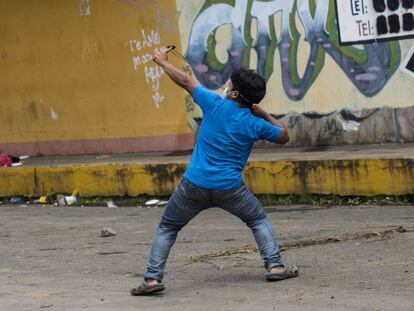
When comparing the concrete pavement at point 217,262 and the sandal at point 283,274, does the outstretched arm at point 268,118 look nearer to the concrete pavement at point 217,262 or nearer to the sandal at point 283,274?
the sandal at point 283,274

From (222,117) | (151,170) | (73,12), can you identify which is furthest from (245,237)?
(73,12)

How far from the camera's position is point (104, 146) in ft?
48.0

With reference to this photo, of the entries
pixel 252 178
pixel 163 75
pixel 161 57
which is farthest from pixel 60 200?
pixel 161 57

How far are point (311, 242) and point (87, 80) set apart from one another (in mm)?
7197

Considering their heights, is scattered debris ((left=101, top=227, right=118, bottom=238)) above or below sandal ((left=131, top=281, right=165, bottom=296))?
below

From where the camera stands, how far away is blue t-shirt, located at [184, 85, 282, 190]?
6699 mm

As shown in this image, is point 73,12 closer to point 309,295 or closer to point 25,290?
point 25,290

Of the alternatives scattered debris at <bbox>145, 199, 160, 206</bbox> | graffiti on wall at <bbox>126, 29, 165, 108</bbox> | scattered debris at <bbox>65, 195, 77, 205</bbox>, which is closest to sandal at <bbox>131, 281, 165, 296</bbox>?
scattered debris at <bbox>145, 199, 160, 206</bbox>

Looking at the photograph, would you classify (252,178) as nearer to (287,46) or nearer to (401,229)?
(287,46)

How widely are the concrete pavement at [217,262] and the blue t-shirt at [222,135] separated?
32.4 inches

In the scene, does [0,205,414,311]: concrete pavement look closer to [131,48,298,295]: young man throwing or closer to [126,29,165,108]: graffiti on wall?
[131,48,298,295]: young man throwing

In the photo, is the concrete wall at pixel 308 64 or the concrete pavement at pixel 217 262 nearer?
the concrete pavement at pixel 217 262

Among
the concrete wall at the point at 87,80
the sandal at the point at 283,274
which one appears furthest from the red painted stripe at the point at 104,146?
the sandal at the point at 283,274

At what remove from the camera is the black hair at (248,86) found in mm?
6613
